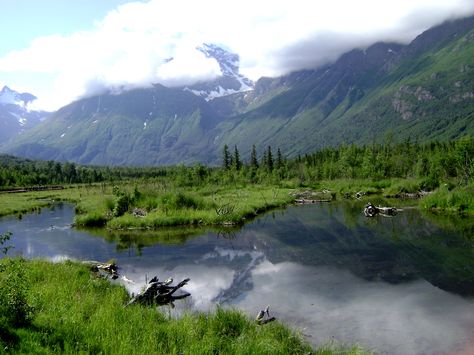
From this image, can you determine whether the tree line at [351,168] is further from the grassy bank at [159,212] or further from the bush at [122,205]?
the bush at [122,205]

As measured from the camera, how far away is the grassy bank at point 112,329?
16.5 m

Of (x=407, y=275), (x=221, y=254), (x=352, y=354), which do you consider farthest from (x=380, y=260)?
(x=352, y=354)

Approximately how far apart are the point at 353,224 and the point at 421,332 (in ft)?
118

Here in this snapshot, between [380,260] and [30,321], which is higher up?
[30,321]

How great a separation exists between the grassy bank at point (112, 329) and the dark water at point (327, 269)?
151 inches

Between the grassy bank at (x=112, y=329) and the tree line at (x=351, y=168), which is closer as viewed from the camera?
the grassy bank at (x=112, y=329)

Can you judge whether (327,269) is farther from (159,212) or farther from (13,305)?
(159,212)

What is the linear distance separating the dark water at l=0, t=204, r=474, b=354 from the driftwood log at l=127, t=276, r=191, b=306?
1.31 meters

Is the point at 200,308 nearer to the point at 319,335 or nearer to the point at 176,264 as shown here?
the point at 319,335

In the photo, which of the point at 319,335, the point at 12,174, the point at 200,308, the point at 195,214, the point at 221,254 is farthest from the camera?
the point at 12,174

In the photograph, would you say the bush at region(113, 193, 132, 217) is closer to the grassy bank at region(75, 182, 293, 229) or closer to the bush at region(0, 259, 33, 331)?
the grassy bank at region(75, 182, 293, 229)

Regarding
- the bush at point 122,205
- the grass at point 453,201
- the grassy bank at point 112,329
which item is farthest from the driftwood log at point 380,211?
the grassy bank at point 112,329

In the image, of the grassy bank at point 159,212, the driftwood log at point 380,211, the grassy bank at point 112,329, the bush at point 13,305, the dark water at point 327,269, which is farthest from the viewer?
the driftwood log at point 380,211

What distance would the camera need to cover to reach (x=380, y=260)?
39.5 meters
